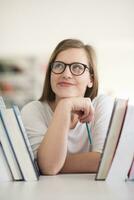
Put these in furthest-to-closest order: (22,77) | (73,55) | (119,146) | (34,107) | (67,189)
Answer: (22,77) < (73,55) < (34,107) < (119,146) < (67,189)

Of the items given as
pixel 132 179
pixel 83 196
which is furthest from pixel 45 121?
pixel 83 196

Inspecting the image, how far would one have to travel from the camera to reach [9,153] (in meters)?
0.78

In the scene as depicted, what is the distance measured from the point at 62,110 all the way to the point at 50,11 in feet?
4.25

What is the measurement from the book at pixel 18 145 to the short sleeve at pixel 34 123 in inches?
8.1

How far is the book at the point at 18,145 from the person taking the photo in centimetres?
77

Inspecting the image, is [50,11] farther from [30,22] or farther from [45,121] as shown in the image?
[45,121]

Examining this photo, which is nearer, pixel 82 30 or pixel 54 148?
pixel 54 148

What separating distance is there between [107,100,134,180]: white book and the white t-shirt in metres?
0.23

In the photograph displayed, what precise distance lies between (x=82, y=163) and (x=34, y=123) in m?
0.26

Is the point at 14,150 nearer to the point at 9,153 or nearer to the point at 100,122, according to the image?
the point at 9,153

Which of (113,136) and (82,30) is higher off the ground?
(82,30)

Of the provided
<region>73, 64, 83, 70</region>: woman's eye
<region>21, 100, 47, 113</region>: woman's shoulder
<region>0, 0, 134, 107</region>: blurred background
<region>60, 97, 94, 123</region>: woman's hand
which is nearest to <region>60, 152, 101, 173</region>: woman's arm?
<region>60, 97, 94, 123</region>: woman's hand

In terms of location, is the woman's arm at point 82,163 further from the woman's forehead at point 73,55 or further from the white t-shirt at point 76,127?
the woman's forehead at point 73,55

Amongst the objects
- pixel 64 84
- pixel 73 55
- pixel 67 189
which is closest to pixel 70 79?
pixel 64 84
